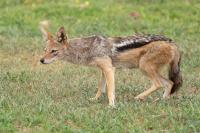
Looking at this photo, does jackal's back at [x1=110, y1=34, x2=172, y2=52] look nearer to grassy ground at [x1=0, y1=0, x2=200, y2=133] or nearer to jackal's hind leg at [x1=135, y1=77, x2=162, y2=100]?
jackal's hind leg at [x1=135, y1=77, x2=162, y2=100]

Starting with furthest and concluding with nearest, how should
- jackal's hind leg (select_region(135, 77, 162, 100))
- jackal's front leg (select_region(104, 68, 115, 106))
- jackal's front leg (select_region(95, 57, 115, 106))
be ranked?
jackal's hind leg (select_region(135, 77, 162, 100))
jackal's front leg (select_region(95, 57, 115, 106))
jackal's front leg (select_region(104, 68, 115, 106))

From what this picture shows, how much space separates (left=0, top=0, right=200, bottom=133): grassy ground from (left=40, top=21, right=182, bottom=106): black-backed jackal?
1.00 feet

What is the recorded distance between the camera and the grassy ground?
8359mm

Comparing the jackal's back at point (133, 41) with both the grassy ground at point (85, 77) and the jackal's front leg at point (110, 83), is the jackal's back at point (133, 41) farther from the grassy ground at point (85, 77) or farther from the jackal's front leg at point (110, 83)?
the grassy ground at point (85, 77)

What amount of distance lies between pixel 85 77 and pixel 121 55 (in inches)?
76.3

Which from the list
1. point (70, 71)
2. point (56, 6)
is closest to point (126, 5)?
point (56, 6)

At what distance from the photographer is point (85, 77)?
12.1 meters

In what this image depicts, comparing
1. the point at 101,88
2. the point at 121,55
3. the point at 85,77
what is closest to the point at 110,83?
the point at 101,88

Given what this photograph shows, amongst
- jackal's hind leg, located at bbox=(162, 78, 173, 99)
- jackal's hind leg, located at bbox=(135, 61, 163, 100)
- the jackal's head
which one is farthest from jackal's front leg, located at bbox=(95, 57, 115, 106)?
jackal's hind leg, located at bbox=(162, 78, 173, 99)

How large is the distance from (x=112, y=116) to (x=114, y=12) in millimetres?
9733

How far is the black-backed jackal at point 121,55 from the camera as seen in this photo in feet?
33.1

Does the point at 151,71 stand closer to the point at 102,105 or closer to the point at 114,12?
the point at 102,105

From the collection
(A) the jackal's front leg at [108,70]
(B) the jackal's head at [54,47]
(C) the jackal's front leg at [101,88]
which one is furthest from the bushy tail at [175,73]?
(B) the jackal's head at [54,47]

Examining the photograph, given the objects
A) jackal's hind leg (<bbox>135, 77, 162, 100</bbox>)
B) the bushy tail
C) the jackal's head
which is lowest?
jackal's hind leg (<bbox>135, 77, 162, 100</bbox>)
